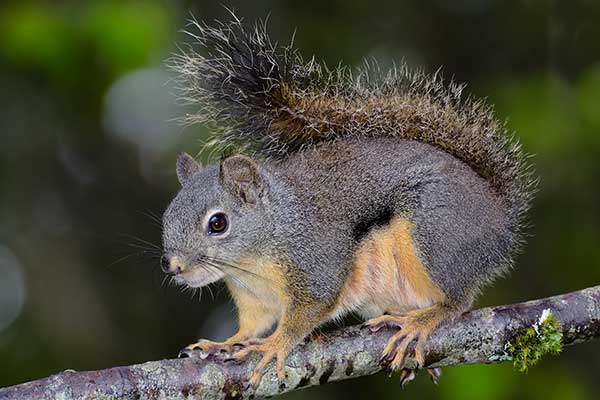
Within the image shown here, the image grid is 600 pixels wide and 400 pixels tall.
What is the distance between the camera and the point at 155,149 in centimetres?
858

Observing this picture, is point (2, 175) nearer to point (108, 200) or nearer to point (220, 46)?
point (108, 200)

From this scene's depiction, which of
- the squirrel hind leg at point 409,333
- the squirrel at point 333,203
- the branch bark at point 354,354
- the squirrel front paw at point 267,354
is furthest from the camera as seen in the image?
the squirrel at point 333,203

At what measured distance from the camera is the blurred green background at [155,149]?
5.98m

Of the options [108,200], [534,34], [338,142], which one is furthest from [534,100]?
[108,200]

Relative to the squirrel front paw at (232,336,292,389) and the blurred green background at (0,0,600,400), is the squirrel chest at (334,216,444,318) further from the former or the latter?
the blurred green background at (0,0,600,400)

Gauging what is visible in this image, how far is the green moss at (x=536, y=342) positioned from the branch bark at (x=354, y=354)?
2 centimetres

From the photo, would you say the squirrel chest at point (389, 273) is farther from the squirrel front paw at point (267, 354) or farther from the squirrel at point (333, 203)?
the squirrel front paw at point (267, 354)

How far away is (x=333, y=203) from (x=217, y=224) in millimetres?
574

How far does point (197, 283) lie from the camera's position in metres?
4.09

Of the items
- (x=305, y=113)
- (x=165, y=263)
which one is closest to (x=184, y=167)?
(x=305, y=113)

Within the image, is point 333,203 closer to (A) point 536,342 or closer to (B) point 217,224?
(B) point 217,224

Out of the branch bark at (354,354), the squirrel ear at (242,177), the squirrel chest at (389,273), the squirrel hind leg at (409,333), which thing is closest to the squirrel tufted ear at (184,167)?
the squirrel ear at (242,177)

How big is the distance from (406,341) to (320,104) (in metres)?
1.29

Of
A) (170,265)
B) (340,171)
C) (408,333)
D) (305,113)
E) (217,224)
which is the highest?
(305,113)
